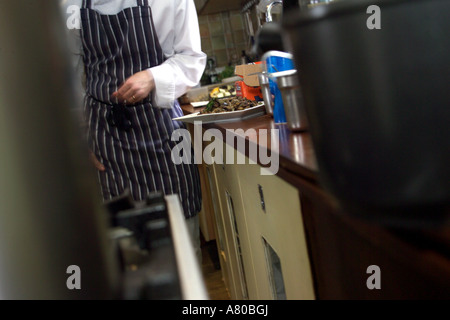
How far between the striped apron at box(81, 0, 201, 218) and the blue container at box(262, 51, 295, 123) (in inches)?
20.9

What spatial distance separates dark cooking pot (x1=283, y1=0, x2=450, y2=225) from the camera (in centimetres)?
47

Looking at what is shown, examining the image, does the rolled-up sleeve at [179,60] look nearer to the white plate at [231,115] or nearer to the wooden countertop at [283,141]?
the white plate at [231,115]

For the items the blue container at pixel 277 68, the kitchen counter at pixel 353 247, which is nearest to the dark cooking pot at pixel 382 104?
the kitchen counter at pixel 353 247

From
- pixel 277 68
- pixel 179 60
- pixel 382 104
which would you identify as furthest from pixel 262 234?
pixel 382 104

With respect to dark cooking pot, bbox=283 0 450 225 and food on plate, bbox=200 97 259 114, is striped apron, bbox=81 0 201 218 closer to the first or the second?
food on plate, bbox=200 97 259 114

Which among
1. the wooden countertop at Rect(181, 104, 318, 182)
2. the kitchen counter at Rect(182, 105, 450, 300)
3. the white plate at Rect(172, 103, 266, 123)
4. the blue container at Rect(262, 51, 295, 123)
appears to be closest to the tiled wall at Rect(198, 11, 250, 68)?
the white plate at Rect(172, 103, 266, 123)

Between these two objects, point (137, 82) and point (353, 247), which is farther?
point (137, 82)

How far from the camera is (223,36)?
5.69 metres

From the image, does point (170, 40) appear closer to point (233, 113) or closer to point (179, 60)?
point (179, 60)

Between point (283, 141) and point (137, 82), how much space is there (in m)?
0.83

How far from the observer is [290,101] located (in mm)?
1278

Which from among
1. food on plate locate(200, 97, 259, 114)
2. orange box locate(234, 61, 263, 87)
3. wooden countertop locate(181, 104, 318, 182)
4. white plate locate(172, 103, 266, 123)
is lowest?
wooden countertop locate(181, 104, 318, 182)
